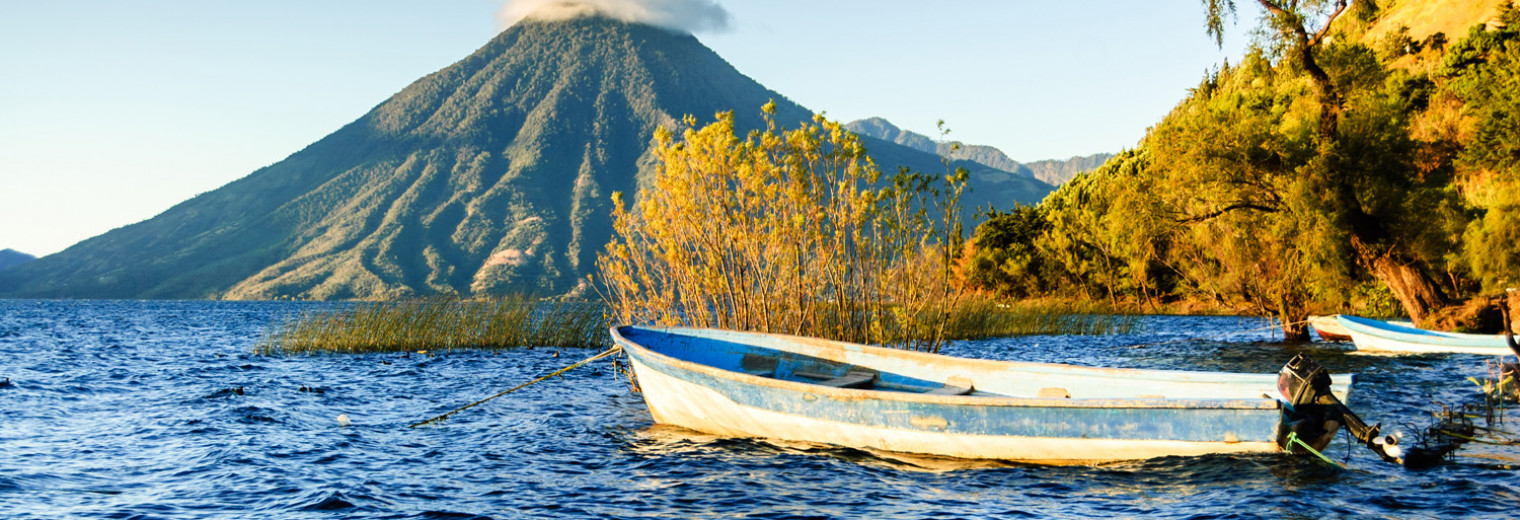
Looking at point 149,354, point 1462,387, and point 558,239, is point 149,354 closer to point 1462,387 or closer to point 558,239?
point 1462,387

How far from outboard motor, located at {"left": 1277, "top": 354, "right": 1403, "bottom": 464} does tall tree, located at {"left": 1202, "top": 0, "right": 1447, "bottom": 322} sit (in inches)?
695

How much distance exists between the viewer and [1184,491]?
780cm

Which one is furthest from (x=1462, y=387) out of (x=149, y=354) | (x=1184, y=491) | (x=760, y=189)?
(x=149, y=354)

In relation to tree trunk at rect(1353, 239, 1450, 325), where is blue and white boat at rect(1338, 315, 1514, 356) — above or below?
below

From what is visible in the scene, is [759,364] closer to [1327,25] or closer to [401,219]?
[1327,25]

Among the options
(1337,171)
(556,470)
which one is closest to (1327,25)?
(1337,171)

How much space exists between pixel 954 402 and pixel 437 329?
18.9 m

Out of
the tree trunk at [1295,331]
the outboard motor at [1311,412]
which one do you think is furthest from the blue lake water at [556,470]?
the tree trunk at [1295,331]

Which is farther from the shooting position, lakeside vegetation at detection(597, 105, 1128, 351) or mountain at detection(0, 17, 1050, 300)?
mountain at detection(0, 17, 1050, 300)

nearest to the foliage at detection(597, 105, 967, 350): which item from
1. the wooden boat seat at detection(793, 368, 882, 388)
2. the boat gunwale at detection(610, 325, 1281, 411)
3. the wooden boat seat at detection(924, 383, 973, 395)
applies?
the wooden boat seat at detection(793, 368, 882, 388)

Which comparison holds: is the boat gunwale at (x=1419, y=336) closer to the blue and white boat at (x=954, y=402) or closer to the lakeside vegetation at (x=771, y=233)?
the lakeside vegetation at (x=771, y=233)

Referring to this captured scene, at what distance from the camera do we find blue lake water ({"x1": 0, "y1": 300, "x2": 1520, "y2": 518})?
7738 mm

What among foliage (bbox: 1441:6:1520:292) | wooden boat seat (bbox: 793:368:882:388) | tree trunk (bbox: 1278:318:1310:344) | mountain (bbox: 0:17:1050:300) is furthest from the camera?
mountain (bbox: 0:17:1050:300)

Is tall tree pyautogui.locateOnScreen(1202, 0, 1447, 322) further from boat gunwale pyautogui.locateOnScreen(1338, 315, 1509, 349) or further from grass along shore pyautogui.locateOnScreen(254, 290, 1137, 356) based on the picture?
grass along shore pyautogui.locateOnScreen(254, 290, 1137, 356)
